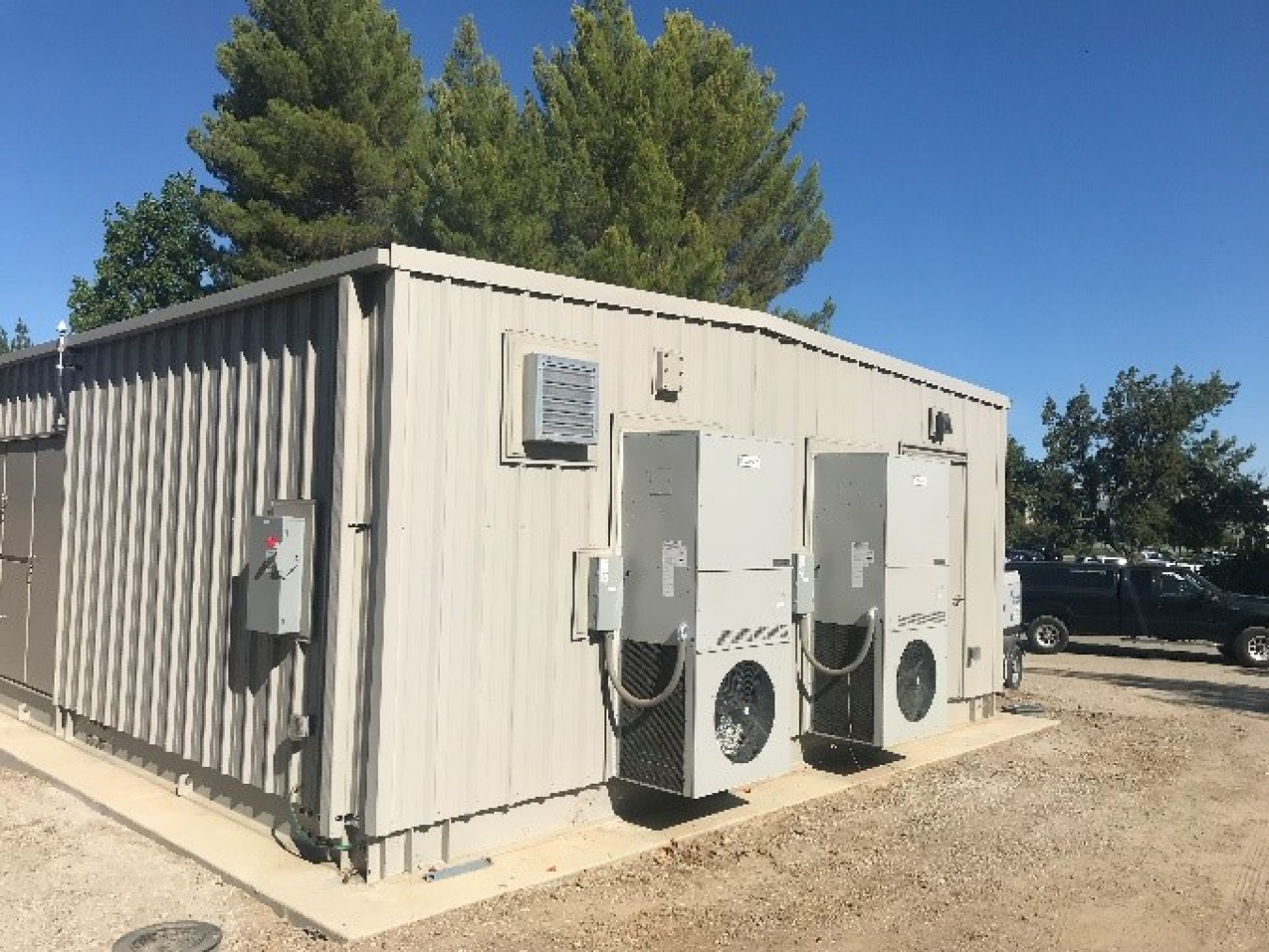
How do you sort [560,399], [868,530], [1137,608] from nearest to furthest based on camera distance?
[560,399]
[868,530]
[1137,608]

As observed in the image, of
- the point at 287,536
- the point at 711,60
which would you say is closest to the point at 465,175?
the point at 711,60

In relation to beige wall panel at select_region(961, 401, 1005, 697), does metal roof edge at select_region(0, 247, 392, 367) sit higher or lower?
higher

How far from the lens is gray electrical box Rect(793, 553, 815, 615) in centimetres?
747

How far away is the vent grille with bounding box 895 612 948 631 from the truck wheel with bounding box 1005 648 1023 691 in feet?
13.5

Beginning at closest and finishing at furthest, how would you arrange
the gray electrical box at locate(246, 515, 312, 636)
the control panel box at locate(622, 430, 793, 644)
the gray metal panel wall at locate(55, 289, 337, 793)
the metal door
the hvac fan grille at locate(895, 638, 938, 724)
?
the gray electrical box at locate(246, 515, 312, 636) < the gray metal panel wall at locate(55, 289, 337, 793) < the control panel box at locate(622, 430, 793, 644) < the hvac fan grille at locate(895, 638, 938, 724) < the metal door

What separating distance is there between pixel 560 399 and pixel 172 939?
326 cm

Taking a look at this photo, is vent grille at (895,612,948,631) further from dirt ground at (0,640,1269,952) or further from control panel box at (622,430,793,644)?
control panel box at (622,430,793,644)

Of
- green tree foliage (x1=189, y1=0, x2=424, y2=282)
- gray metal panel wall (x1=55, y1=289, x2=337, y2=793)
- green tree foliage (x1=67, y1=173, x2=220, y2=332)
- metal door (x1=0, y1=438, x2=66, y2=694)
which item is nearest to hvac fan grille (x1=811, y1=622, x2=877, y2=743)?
gray metal panel wall (x1=55, y1=289, x2=337, y2=793)

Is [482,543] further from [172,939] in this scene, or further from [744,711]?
[172,939]

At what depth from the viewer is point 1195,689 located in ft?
44.6

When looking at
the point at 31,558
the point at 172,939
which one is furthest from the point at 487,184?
the point at 172,939

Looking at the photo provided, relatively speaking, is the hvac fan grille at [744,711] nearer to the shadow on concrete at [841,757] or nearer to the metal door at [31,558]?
the shadow on concrete at [841,757]

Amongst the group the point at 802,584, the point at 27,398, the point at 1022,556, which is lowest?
the point at 1022,556

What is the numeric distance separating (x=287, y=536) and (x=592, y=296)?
2261 mm
